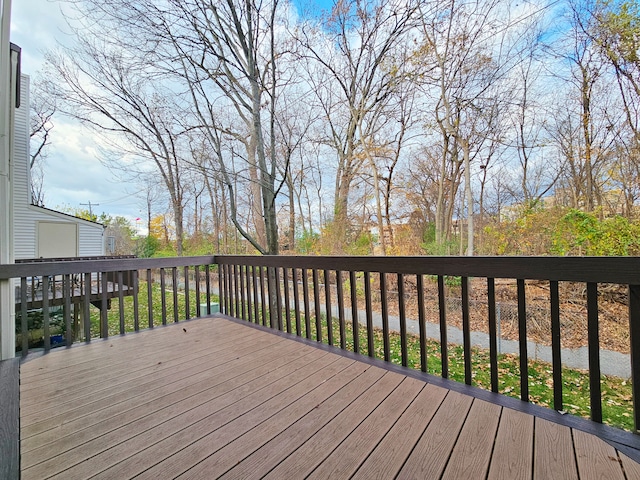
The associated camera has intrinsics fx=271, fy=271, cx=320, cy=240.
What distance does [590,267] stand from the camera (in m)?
1.25

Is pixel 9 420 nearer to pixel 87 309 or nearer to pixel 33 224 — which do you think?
pixel 87 309

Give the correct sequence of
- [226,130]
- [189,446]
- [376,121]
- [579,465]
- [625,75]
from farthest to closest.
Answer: [376,121] → [226,130] → [625,75] → [189,446] → [579,465]

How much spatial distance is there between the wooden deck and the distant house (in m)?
7.82

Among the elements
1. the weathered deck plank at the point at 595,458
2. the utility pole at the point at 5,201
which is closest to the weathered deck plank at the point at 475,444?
the weathered deck plank at the point at 595,458

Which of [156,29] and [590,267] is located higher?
[156,29]

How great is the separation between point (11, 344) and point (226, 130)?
422 cm

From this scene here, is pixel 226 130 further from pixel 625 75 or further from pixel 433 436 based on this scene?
pixel 625 75

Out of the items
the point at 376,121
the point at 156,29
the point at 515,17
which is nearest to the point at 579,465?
the point at 156,29

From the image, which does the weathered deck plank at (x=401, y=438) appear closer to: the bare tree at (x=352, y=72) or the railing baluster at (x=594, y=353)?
the railing baluster at (x=594, y=353)

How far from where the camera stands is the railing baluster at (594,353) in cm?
125

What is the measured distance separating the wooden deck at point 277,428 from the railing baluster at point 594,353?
0.56 feet

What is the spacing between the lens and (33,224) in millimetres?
7562

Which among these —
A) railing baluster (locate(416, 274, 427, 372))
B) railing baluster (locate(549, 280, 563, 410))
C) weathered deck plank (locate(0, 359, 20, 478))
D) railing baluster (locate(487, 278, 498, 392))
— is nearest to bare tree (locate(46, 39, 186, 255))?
weathered deck plank (locate(0, 359, 20, 478))

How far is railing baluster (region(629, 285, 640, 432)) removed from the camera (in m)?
1.15
